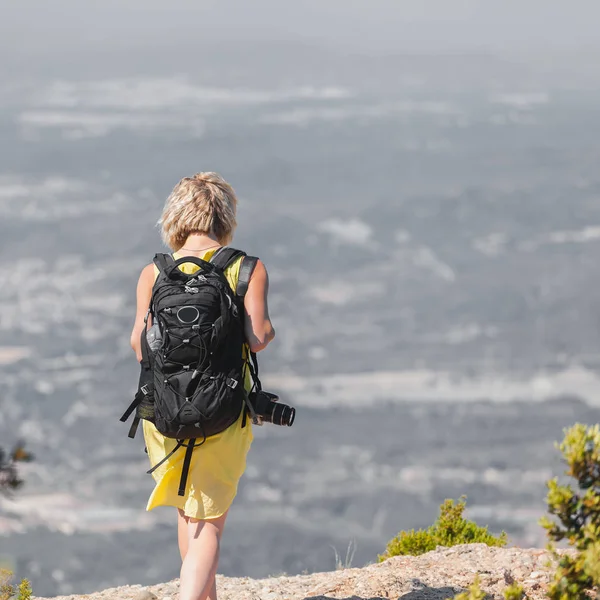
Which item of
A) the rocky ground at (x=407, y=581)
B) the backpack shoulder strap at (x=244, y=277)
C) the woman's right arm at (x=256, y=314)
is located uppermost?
the backpack shoulder strap at (x=244, y=277)

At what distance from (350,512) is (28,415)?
53727 mm

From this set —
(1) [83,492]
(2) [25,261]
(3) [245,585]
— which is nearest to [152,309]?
(3) [245,585]

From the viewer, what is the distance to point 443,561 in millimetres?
6531

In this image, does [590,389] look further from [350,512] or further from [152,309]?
[152,309]

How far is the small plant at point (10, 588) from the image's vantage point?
382 cm

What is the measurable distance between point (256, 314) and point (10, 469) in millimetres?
1664

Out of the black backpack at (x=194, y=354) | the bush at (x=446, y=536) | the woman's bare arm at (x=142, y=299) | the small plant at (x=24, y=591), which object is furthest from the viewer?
the bush at (x=446, y=536)

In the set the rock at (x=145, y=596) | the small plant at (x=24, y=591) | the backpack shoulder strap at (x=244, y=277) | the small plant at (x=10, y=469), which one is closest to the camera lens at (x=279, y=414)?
the backpack shoulder strap at (x=244, y=277)

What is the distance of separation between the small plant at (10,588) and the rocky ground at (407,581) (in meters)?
0.72

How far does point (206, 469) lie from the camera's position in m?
4.30

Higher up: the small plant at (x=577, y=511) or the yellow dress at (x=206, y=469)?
the yellow dress at (x=206, y=469)

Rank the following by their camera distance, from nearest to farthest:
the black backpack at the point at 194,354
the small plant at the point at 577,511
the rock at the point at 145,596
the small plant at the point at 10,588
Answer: the small plant at the point at 577,511, the small plant at the point at 10,588, the black backpack at the point at 194,354, the rock at the point at 145,596

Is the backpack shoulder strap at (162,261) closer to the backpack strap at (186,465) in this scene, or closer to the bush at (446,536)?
the backpack strap at (186,465)

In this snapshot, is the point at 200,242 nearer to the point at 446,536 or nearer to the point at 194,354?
the point at 194,354
